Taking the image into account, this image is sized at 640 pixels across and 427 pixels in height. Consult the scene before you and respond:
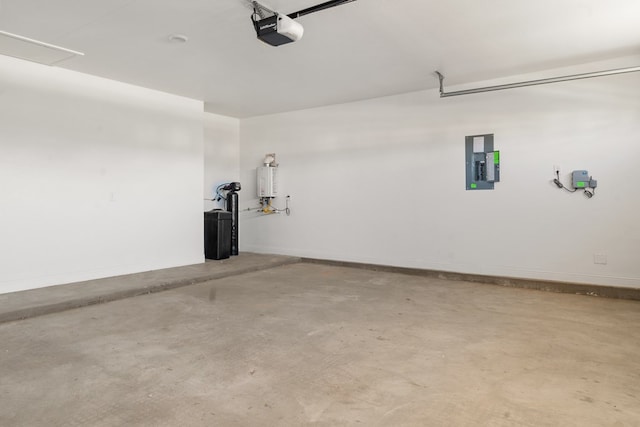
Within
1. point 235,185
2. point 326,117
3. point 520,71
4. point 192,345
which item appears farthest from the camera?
point 235,185

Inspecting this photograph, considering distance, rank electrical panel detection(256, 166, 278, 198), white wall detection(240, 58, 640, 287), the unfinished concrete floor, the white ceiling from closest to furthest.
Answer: the unfinished concrete floor
the white ceiling
white wall detection(240, 58, 640, 287)
electrical panel detection(256, 166, 278, 198)

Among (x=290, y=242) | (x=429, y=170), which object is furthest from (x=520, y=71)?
(x=290, y=242)

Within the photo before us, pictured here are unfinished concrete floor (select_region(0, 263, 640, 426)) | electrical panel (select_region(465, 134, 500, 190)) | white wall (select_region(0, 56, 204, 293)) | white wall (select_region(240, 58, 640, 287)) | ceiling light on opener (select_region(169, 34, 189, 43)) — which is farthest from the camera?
electrical panel (select_region(465, 134, 500, 190))

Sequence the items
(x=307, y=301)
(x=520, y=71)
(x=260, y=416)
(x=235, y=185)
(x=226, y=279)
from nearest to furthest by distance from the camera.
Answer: (x=260, y=416)
(x=307, y=301)
(x=520, y=71)
(x=226, y=279)
(x=235, y=185)

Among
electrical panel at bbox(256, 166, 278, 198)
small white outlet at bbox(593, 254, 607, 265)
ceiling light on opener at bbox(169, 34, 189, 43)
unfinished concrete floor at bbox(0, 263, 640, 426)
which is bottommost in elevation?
unfinished concrete floor at bbox(0, 263, 640, 426)

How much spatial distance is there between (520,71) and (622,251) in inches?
103

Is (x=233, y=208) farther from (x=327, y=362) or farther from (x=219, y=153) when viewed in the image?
(x=327, y=362)

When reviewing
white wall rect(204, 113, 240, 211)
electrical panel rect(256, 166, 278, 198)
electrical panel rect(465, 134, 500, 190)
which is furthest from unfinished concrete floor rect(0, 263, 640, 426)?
white wall rect(204, 113, 240, 211)

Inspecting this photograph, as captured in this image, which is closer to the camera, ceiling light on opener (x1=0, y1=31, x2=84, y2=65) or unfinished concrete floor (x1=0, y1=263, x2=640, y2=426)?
unfinished concrete floor (x1=0, y1=263, x2=640, y2=426)

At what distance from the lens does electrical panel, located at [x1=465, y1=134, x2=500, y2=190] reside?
217 inches

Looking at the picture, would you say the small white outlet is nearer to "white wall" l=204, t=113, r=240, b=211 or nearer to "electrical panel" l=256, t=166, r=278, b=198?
"electrical panel" l=256, t=166, r=278, b=198

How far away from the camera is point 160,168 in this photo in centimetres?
616

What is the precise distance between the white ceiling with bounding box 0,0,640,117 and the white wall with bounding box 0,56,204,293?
1.41 feet

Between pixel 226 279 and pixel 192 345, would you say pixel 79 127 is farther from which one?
pixel 192 345
